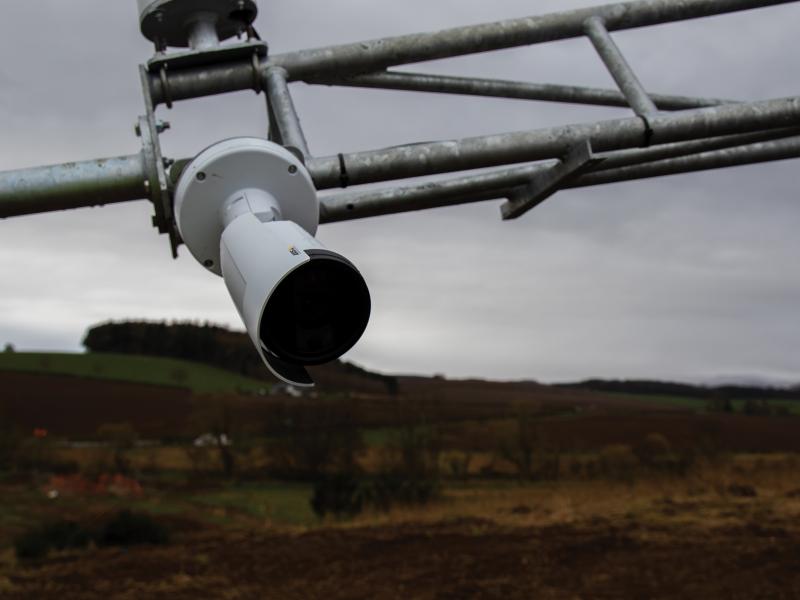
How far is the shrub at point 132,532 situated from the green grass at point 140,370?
24354mm

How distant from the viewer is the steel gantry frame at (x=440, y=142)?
11.4ft

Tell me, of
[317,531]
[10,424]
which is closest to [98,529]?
[317,531]

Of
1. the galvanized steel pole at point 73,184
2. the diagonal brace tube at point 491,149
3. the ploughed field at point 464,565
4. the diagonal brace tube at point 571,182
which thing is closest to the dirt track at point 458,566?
the ploughed field at point 464,565

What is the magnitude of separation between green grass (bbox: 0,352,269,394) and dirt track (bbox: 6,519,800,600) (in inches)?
1159

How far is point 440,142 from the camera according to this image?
3.84m

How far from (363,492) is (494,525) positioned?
27.5 ft

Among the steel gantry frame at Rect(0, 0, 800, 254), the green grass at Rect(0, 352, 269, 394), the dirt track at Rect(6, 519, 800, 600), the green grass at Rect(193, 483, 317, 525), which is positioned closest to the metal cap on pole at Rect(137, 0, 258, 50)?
the steel gantry frame at Rect(0, 0, 800, 254)

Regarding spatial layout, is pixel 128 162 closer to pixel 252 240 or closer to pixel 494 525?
pixel 252 240

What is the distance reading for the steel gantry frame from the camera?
3.48 meters

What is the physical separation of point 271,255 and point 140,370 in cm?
→ 7024

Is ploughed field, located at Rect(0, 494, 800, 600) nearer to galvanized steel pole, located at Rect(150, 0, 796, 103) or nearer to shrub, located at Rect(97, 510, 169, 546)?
shrub, located at Rect(97, 510, 169, 546)

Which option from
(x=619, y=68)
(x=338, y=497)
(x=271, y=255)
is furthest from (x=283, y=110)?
(x=338, y=497)

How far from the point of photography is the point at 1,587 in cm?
3166

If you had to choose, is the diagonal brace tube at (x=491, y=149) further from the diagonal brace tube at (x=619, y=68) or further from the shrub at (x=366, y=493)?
the shrub at (x=366, y=493)
